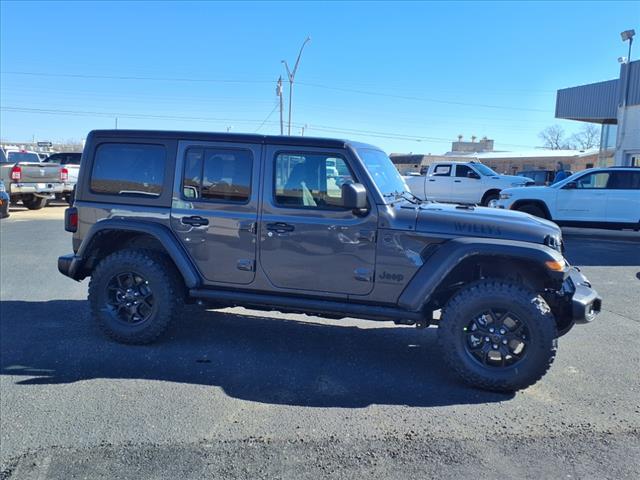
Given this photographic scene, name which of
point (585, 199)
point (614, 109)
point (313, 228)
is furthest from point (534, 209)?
point (614, 109)

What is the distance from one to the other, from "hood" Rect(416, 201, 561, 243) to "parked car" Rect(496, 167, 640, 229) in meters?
9.56

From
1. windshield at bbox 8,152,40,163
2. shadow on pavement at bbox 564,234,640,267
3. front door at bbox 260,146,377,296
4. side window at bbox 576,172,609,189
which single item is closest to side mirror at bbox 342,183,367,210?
front door at bbox 260,146,377,296

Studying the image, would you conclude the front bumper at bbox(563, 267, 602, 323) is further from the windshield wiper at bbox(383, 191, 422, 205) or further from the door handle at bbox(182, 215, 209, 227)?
the door handle at bbox(182, 215, 209, 227)

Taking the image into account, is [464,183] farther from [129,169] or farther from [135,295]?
[135,295]


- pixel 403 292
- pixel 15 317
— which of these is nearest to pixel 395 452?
pixel 403 292

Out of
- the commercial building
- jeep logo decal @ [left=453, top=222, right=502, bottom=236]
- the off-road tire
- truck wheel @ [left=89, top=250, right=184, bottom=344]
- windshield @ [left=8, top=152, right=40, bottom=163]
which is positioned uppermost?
the commercial building

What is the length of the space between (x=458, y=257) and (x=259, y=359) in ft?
6.46

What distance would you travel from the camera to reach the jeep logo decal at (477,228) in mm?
4258

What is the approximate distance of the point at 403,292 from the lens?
4402mm

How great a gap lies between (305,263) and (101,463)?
86.3 inches

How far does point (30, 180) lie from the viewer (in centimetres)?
1703

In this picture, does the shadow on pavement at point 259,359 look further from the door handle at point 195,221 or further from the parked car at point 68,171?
the parked car at point 68,171

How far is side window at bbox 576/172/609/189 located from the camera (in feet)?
43.0

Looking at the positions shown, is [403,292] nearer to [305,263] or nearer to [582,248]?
[305,263]
